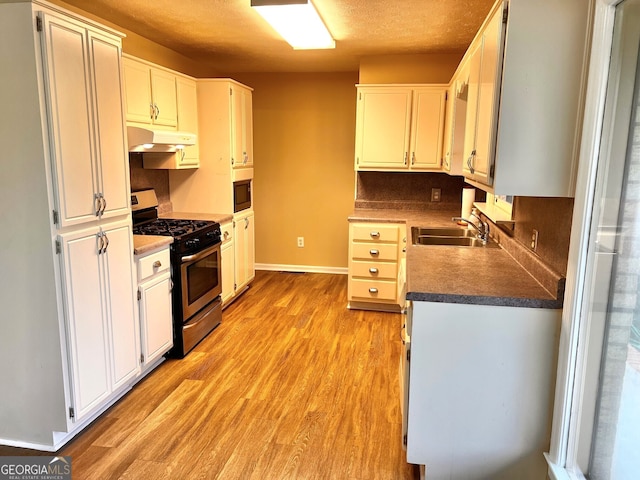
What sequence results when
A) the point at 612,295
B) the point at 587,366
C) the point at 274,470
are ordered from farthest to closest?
the point at 274,470 → the point at 587,366 → the point at 612,295

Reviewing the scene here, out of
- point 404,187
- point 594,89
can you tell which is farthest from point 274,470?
point 404,187

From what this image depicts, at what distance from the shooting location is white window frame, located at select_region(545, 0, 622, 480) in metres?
1.52

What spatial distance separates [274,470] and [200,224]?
2.08 meters

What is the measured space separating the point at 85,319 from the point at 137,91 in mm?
1766

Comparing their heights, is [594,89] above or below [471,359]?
above

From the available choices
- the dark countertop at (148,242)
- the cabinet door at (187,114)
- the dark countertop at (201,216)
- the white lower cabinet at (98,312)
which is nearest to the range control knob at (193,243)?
the dark countertop at (148,242)

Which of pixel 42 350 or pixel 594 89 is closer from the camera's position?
pixel 594 89

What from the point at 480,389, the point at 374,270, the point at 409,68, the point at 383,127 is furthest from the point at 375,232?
the point at 480,389

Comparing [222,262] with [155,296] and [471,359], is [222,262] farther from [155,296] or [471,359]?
[471,359]

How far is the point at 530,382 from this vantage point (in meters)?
1.83

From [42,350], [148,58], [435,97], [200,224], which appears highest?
[148,58]

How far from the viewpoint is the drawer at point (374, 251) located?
4.05m

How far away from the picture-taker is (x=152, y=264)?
2855 millimetres

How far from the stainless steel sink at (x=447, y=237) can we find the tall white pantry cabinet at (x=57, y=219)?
2.03 m
